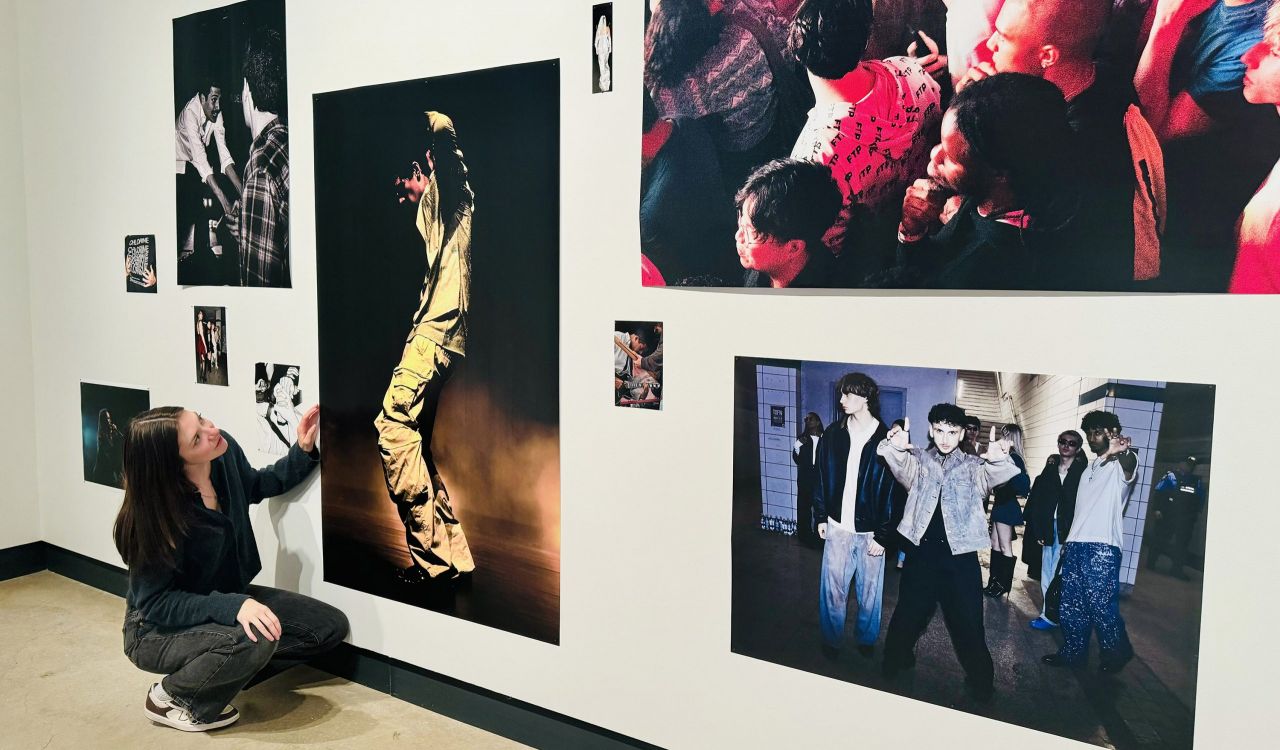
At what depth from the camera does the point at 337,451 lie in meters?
2.75

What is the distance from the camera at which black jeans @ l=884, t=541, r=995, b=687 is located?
5.77 feet

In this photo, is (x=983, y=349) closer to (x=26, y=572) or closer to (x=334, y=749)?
(x=334, y=749)

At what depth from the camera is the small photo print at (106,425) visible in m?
3.44

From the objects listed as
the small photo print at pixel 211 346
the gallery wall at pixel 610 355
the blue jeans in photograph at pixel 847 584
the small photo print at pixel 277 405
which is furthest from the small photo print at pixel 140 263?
the blue jeans in photograph at pixel 847 584

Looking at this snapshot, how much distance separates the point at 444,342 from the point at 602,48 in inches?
35.3

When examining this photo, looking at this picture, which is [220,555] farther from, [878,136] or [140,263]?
[878,136]

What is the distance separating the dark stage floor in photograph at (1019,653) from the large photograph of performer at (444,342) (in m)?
0.60

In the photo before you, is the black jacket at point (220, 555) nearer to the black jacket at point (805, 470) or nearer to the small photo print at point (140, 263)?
the small photo print at point (140, 263)

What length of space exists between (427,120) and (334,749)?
1.71 meters

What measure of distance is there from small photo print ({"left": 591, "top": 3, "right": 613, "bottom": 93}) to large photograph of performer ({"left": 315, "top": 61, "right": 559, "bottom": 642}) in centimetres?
12

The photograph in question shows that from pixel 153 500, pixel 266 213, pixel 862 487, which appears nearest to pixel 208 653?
pixel 153 500

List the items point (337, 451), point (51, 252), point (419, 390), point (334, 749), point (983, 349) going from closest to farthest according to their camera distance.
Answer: point (983, 349) < point (334, 749) < point (419, 390) < point (337, 451) < point (51, 252)

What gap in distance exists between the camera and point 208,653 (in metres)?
2.51

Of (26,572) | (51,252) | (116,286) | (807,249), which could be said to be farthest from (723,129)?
(26,572)
